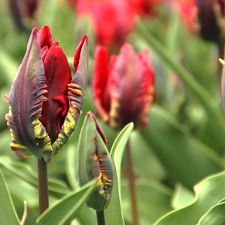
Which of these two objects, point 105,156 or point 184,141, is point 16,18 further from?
point 105,156

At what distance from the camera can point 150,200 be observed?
1.09 meters

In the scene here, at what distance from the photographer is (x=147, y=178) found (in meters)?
1.25

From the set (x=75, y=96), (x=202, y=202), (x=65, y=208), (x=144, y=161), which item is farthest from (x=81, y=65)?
(x=144, y=161)

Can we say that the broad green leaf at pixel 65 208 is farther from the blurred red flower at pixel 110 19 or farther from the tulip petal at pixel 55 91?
the blurred red flower at pixel 110 19

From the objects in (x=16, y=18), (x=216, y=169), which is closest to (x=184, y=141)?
(x=216, y=169)

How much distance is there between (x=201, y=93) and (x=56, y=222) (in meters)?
0.59

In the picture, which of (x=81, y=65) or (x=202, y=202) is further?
(x=202, y=202)

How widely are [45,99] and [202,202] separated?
0.85 ft

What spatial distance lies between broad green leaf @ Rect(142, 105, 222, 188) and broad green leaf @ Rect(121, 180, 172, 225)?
81 millimetres

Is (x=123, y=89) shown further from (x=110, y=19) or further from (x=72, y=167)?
(x=110, y=19)

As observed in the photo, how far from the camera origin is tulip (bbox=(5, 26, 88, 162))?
0.60 metres

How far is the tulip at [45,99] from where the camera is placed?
1.95 ft

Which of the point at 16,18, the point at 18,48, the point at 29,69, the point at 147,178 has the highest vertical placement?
the point at 29,69

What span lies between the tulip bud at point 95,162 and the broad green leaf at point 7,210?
7 cm
